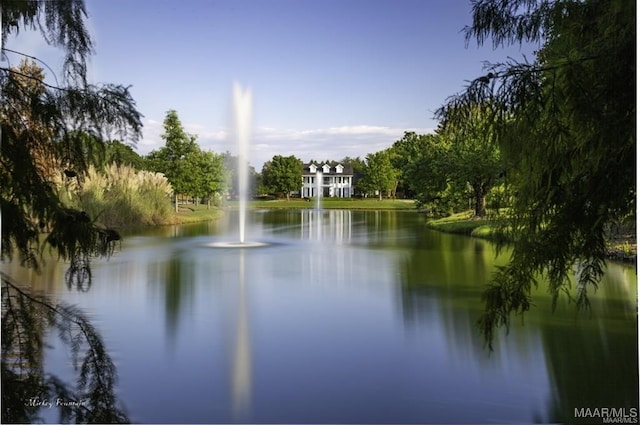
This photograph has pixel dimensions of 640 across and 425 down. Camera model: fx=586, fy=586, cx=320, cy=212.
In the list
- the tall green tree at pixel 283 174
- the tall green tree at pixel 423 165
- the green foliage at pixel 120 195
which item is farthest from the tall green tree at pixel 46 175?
the tall green tree at pixel 283 174

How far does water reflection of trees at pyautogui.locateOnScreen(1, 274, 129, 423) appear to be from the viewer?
198cm

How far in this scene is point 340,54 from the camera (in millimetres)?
2842

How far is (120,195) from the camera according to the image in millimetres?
3070

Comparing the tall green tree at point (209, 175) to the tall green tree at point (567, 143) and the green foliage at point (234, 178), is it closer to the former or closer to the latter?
the green foliage at point (234, 178)

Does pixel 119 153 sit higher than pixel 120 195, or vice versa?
pixel 119 153

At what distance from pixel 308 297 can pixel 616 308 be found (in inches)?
63.0

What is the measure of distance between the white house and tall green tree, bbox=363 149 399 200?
15cm

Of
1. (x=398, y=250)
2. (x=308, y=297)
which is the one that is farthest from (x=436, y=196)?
(x=308, y=297)

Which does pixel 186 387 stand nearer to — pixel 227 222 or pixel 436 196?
pixel 227 222

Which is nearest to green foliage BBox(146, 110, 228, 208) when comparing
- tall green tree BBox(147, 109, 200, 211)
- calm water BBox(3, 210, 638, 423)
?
tall green tree BBox(147, 109, 200, 211)

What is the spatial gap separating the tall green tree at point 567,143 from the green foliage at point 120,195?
127cm

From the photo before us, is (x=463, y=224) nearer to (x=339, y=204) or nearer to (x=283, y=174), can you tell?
(x=339, y=204)

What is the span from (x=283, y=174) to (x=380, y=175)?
0.97m

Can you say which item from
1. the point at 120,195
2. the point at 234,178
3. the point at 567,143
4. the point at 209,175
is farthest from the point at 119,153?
the point at 234,178
